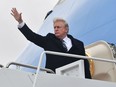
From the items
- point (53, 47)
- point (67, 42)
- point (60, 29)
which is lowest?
point (53, 47)

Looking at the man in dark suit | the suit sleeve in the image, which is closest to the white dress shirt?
the man in dark suit

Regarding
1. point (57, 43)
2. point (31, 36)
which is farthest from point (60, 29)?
point (31, 36)

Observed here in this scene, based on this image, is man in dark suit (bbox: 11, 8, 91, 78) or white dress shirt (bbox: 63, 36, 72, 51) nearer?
man in dark suit (bbox: 11, 8, 91, 78)

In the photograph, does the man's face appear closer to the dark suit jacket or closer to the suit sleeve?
the dark suit jacket

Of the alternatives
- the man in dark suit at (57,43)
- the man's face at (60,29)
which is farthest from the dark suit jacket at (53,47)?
the man's face at (60,29)

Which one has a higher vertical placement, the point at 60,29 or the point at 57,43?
the point at 60,29

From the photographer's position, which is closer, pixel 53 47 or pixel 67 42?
pixel 53 47

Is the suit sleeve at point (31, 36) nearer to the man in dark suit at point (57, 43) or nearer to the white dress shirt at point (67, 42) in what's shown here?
the man in dark suit at point (57, 43)

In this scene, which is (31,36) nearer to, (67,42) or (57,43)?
(57,43)

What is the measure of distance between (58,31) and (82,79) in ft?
3.78

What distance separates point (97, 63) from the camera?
26.2 ft

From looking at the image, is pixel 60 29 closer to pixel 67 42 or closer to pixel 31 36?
pixel 67 42

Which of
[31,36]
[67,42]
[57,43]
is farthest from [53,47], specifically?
[31,36]

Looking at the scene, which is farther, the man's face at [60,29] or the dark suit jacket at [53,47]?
the man's face at [60,29]
